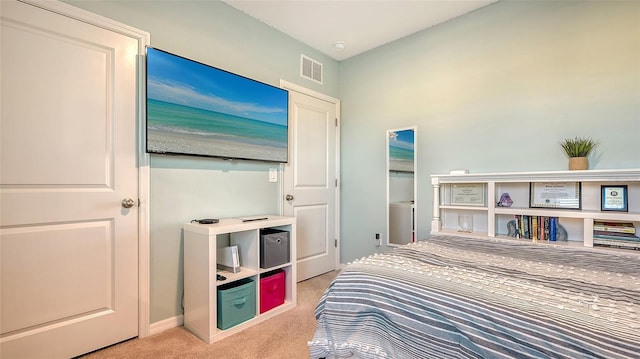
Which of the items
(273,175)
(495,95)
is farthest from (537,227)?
(273,175)

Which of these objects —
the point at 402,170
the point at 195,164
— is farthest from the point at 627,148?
the point at 195,164

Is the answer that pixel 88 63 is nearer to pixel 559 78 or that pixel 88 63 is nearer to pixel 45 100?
pixel 45 100

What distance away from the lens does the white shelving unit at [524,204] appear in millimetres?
1772

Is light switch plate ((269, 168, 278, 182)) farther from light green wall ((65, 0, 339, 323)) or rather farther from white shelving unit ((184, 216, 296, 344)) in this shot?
white shelving unit ((184, 216, 296, 344))

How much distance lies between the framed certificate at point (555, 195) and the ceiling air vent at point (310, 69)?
224 centimetres

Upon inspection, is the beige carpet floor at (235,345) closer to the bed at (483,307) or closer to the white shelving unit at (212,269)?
the white shelving unit at (212,269)

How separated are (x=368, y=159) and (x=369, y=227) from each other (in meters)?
0.76

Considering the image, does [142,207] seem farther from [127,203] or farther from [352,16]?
[352,16]

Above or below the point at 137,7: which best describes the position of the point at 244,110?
below

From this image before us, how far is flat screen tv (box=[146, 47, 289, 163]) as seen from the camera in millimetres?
1921

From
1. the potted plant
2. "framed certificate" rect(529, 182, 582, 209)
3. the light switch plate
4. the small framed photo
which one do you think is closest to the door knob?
the light switch plate

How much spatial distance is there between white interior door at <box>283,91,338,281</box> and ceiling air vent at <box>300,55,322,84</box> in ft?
0.74

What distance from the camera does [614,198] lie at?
185cm

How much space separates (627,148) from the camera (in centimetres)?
184
